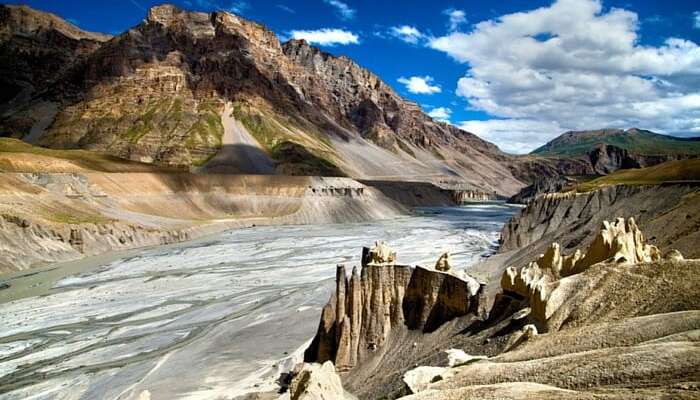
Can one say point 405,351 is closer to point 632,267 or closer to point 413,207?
point 632,267

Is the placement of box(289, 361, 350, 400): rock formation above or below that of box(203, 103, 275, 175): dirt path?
below

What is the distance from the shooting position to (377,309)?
27.6 m

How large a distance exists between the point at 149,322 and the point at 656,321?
121 ft

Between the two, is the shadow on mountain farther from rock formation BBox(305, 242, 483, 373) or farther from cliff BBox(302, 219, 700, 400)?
cliff BBox(302, 219, 700, 400)

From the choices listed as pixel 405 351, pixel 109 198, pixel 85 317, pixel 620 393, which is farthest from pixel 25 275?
pixel 620 393

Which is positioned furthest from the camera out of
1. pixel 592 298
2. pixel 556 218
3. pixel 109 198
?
pixel 109 198

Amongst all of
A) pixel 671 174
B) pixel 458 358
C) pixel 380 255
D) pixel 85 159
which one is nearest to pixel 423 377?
pixel 458 358

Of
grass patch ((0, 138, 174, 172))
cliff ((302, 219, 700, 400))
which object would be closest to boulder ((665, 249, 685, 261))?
cliff ((302, 219, 700, 400))

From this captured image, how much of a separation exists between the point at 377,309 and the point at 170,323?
68.1 feet

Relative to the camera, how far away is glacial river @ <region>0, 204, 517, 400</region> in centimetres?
2822

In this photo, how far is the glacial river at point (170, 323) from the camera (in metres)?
28.2

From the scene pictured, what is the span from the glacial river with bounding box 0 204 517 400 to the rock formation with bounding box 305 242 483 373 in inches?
172

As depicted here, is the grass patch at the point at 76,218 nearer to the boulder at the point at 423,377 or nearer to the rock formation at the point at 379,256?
the rock formation at the point at 379,256

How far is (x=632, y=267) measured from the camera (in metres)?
19.6
